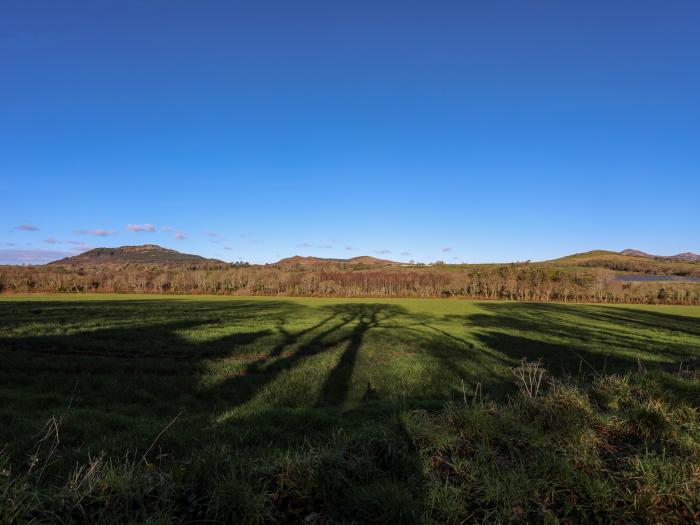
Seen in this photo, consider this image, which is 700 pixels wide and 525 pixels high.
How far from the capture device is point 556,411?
5.22 meters

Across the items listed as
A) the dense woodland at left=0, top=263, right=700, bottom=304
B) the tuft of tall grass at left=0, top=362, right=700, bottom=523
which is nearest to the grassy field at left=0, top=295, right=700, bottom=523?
the tuft of tall grass at left=0, top=362, right=700, bottom=523

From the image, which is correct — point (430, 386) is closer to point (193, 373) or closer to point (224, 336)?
point (193, 373)

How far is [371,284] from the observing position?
13625 centimetres

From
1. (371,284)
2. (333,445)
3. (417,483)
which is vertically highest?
(371,284)

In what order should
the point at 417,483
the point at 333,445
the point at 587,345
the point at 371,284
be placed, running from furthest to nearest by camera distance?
1. the point at 371,284
2. the point at 587,345
3. the point at 333,445
4. the point at 417,483

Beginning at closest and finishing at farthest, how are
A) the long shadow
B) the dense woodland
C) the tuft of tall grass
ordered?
the tuft of tall grass, the long shadow, the dense woodland

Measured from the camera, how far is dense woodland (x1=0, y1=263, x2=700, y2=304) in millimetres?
105688

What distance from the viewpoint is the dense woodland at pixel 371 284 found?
347ft

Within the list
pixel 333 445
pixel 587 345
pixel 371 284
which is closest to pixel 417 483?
pixel 333 445

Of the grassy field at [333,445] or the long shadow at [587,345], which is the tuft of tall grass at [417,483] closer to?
the grassy field at [333,445]

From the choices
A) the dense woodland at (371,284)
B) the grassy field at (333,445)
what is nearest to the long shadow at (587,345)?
the grassy field at (333,445)

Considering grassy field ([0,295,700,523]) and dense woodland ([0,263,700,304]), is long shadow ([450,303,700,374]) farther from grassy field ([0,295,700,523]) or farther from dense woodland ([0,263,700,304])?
dense woodland ([0,263,700,304])

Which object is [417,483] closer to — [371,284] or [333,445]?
[333,445]

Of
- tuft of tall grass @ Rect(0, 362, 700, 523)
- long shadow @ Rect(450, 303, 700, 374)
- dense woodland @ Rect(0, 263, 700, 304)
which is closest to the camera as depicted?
tuft of tall grass @ Rect(0, 362, 700, 523)
